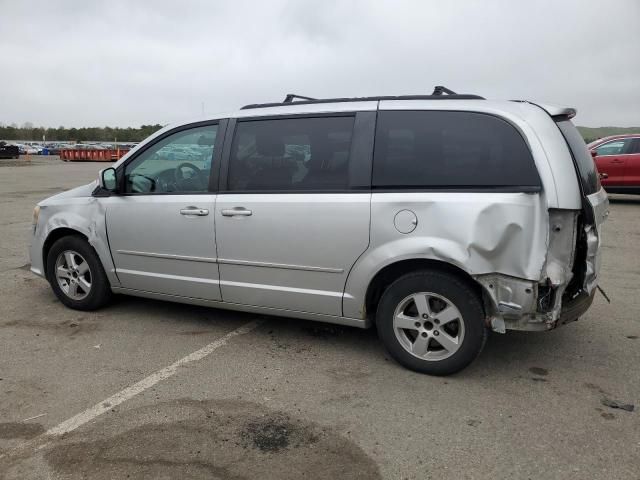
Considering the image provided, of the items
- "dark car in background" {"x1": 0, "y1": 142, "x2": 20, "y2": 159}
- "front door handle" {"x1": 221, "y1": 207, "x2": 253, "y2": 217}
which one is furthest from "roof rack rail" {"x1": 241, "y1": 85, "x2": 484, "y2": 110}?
"dark car in background" {"x1": 0, "y1": 142, "x2": 20, "y2": 159}

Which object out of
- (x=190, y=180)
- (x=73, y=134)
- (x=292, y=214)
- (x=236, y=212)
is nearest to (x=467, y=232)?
(x=292, y=214)

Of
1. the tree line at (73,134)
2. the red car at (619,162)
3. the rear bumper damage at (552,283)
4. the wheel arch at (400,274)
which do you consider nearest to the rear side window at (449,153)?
the rear bumper damage at (552,283)

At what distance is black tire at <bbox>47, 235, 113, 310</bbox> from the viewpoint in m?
4.79

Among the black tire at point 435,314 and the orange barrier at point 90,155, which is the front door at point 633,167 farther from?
the orange barrier at point 90,155

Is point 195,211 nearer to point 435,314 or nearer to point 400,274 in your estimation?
point 400,274

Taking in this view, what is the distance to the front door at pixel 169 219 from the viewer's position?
4211 mm

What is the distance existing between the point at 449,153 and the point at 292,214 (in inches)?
45.1

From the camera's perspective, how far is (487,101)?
354 cm

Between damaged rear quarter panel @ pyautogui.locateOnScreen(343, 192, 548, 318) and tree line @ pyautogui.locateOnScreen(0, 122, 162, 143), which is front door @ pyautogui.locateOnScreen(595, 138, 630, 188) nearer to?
damaged rear quarter panel @ pyautogui.locateOnScreen(343, 192, 548, 318)

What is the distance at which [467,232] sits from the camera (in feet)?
10.9

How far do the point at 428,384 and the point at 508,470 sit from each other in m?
0.95

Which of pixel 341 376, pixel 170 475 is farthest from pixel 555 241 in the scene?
pixel 170 475

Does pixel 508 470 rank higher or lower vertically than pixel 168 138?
lower

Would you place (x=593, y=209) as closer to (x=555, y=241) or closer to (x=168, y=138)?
(x=555, y=241)
